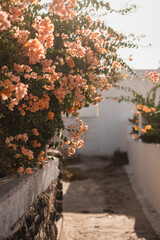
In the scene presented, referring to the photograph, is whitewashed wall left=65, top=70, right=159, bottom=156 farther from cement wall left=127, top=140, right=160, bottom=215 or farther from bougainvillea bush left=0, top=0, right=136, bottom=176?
bougainvillea bush left=0, top=0, right=136, bottom=176

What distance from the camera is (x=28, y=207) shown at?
9.73ft

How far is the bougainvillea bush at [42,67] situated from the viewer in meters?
2.33

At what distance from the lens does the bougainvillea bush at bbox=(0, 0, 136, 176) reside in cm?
233

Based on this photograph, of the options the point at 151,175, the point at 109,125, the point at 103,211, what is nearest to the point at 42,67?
the point at 103,211

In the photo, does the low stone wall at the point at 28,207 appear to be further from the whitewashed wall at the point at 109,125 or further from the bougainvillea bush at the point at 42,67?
the whitewashed wall at the point at 109,125

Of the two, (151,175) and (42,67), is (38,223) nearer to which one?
(42,67)

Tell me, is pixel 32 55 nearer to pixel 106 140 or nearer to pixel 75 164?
pixel 75 164

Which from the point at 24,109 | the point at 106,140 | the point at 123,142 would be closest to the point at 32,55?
the point at 24,109

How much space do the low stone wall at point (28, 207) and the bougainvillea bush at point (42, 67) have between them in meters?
0.20

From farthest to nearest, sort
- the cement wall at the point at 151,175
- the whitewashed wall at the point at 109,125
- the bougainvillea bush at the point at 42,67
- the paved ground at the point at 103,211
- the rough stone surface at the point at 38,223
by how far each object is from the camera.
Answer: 1. the whitewashed wall at the point at 109,125
2. the cement wall at the point at 151,175
3. the paved ground at the point at 103,211
4. the rough stone surface at the point at 38,223
5. the bougainvillea bush at the point at 42,67

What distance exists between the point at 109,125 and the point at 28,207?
14780 mm

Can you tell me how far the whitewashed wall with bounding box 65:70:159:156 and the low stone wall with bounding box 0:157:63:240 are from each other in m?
12.9

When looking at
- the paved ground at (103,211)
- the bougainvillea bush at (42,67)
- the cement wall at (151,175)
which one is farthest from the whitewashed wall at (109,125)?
the bougainvillea bush at (42,67)

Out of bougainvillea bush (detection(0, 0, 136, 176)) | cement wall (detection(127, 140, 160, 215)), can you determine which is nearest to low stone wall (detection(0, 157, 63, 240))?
bougainvillea bush (detection(0, 0, 136, 176))
